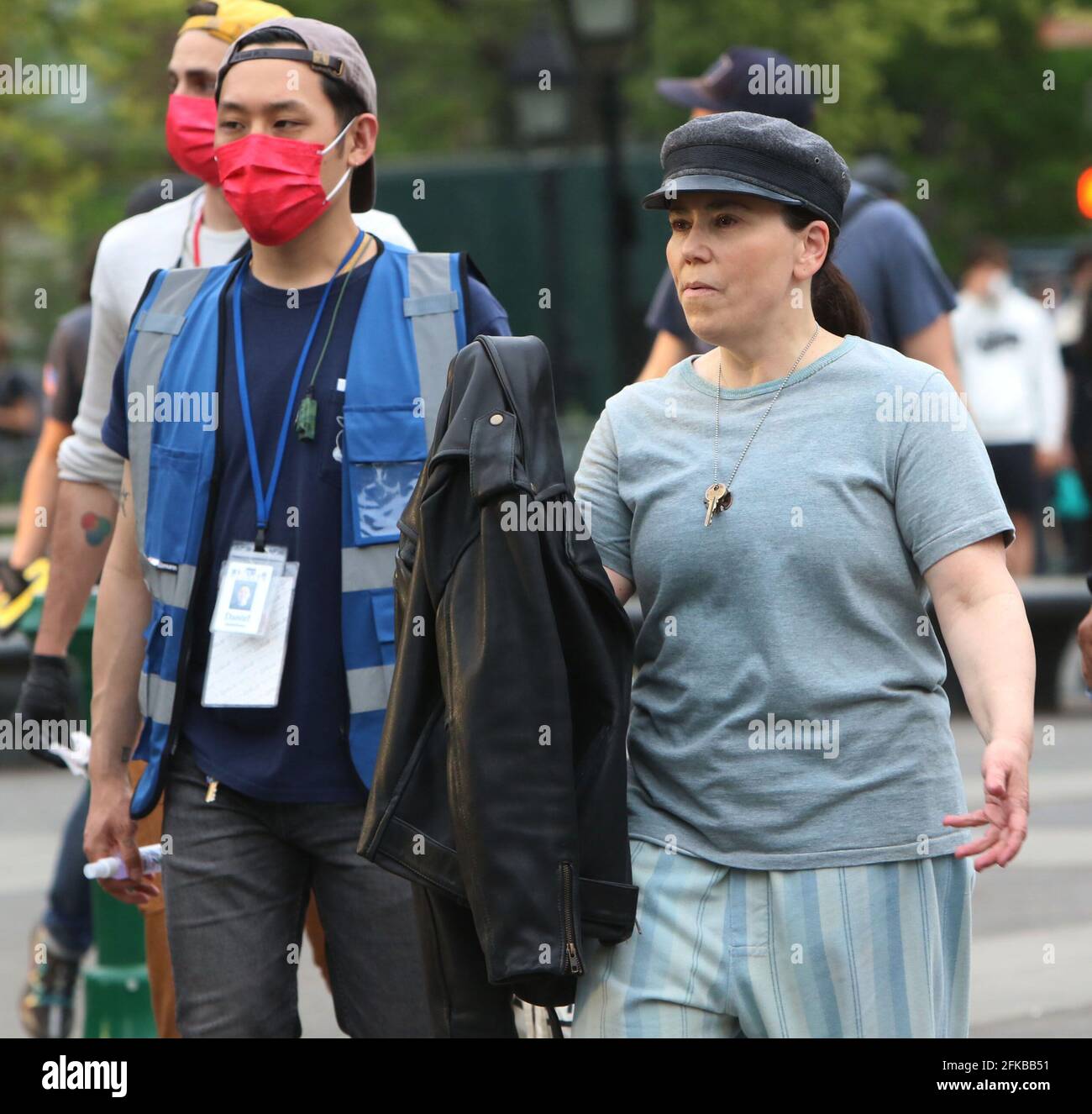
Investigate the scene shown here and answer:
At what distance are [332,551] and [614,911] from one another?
102 cm

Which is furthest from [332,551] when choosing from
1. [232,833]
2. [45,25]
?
[45,25]

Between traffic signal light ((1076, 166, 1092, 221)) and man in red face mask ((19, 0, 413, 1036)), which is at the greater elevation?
traffic signal light ((1076, 166, 1092, 221))

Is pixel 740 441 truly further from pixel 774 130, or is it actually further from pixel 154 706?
pixel 154 706

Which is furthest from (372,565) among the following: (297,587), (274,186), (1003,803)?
(1003,803)

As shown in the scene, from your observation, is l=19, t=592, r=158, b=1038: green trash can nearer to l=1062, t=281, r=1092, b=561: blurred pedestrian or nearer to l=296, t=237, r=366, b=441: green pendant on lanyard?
l=296, t=237, r=366, b=441: green pendant on lanyard

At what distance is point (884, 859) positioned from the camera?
290 centimetres

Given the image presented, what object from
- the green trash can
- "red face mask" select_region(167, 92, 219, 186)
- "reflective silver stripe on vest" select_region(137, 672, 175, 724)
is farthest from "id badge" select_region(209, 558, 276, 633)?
the green trash can

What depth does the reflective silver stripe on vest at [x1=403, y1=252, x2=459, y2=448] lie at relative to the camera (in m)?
3.71

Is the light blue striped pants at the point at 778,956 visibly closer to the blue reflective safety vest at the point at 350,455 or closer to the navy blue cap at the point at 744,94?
the blue reflective safety vest at the point at 350,455

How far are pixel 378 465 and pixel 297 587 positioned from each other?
Result: 0.25 m

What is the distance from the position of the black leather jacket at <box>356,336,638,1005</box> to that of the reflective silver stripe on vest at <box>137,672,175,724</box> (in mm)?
799

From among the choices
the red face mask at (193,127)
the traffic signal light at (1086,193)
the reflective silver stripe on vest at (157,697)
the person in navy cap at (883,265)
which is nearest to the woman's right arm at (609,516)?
the reflective silver stripe on vest at (157,697)

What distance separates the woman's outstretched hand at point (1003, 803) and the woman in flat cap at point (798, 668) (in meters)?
0.06
